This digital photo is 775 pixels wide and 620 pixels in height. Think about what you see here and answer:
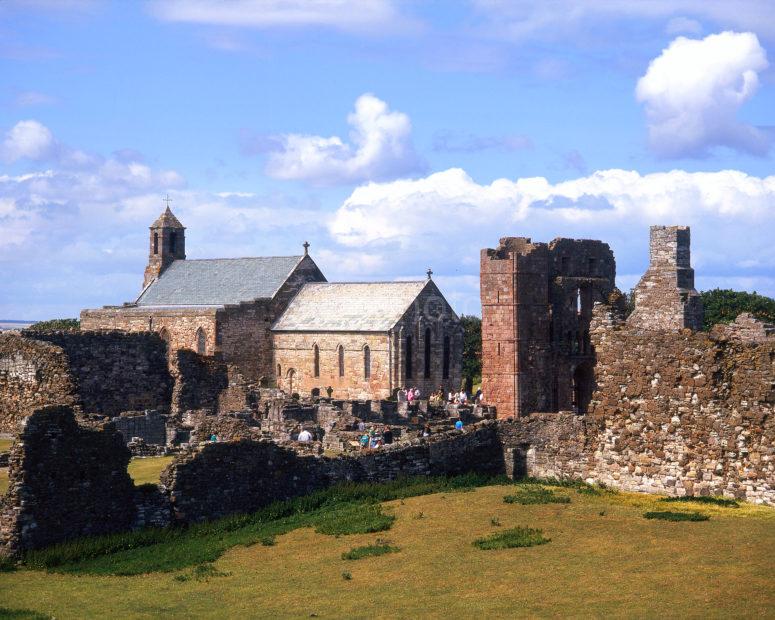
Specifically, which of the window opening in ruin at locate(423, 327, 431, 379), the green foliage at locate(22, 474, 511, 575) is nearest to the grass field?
the green foliage at locate(22, 474, 511, 575)

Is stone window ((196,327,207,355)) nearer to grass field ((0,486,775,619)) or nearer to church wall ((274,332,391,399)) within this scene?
church wall ((274,332,391,399))

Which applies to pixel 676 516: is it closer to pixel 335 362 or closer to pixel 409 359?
pixel 409 359

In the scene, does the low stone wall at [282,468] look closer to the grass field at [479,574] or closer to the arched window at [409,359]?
the grass field at [479,574]

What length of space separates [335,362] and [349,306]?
330cm

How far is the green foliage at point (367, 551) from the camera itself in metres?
19.6

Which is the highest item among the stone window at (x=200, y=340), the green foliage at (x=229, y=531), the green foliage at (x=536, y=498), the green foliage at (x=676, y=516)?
the stone window at (x=200, y=340)

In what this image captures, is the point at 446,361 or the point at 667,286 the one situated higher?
the point at 667,286

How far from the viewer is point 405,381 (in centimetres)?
6644

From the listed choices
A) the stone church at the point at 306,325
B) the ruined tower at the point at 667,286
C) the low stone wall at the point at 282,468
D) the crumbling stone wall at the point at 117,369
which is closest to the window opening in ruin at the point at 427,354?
the stone church at the point at 306,325

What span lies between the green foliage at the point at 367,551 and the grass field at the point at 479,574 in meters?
0.14

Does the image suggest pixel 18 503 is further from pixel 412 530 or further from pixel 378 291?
pixel 378 291

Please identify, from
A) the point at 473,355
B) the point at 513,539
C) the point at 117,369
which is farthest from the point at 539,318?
the point at 473,355

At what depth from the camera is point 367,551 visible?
1980 cm

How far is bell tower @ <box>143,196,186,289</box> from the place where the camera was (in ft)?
296
